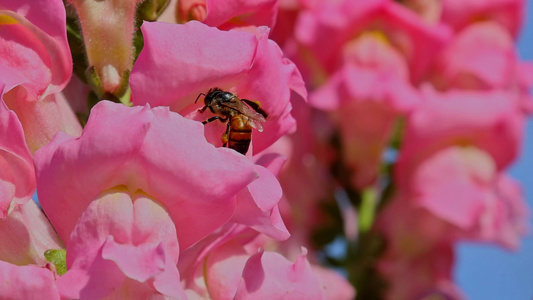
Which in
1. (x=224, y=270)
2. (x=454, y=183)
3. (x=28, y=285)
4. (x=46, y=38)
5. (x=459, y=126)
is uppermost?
(x=46, y=38)

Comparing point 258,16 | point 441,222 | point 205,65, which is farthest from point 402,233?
point 205,65

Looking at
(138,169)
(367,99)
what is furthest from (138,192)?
(367,99)

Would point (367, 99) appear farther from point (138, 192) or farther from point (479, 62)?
point (138, 192)

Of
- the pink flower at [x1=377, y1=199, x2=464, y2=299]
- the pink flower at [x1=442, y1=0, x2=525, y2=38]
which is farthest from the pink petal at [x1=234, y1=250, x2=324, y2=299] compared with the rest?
the pink flower at [x1=442, y1=0, x2=525, y2=38]

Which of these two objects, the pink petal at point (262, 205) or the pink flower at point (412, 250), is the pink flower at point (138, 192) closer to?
the pink petal at point (262, 205)

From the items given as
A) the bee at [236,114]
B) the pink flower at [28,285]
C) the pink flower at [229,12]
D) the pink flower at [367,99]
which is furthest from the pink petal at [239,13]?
the pink flower at [367,99]

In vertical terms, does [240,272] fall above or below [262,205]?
below
